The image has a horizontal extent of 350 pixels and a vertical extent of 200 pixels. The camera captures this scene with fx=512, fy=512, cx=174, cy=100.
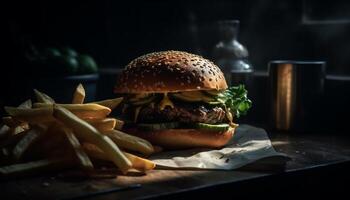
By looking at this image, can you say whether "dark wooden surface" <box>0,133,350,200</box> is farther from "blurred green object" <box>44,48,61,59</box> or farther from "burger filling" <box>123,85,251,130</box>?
"blurred green object" <box>44,48,61,59</box>

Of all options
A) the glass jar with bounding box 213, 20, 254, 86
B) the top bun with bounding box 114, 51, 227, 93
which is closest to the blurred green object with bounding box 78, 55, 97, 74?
the glass jar with bounding box 213, 20, 254, 86

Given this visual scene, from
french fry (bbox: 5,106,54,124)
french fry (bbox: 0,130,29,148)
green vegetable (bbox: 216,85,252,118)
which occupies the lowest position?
french fry (bbox: 0,130,29,148)

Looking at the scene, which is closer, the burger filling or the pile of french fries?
the pile of french fries

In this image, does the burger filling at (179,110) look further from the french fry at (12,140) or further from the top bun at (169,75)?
the french fry at (12,140)

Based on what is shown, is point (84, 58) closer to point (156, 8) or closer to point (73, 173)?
point (156, 8)

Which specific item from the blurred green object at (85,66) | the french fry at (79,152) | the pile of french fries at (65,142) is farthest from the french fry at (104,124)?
the blurred green object at (85,66)

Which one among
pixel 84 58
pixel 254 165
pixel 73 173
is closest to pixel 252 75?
pixel 84 58

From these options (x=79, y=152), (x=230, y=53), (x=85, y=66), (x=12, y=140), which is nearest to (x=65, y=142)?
(x=79, y=152)

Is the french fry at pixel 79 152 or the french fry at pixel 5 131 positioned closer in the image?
the french fry at pixel 79 152

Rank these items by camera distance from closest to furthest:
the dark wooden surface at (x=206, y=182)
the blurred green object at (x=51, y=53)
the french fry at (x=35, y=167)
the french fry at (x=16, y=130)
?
1. the dark wooden surface at (x=206, y=182)
2. the french fry at (x=35, y=167)
3. the french fry at (x=16, y=130)
4. the blurred green object at (x=51, y=53)
